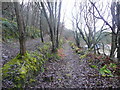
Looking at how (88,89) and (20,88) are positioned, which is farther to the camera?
A: (88,89)

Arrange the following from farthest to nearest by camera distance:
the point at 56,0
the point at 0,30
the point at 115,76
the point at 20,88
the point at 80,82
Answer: the point at 56,0 < the point at 0,30 < the point at 115,76 < the point at 80,82 < the point at 20,88

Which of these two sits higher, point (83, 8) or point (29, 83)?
point (83, 8)

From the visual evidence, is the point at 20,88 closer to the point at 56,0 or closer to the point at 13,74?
the point at 13,74

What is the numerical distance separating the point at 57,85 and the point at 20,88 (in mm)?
1646

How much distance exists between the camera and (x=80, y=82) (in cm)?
505

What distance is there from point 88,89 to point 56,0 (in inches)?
376

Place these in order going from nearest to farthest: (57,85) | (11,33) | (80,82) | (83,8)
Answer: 1. (57,85)
2. (80,82)
3. (11,33)
4. (83,8)

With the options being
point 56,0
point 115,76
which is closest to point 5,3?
point 56,0

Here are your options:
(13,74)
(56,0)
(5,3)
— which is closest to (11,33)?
(5,3)

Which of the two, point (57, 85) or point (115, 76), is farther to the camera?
point (115, 76)

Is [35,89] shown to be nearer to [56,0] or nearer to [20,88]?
[20,88]

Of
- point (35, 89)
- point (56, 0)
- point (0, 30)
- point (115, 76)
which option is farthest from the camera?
point (56, 0)

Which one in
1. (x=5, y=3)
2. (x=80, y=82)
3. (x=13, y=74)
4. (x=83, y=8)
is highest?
(x=5, y=3)

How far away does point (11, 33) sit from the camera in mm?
11742
